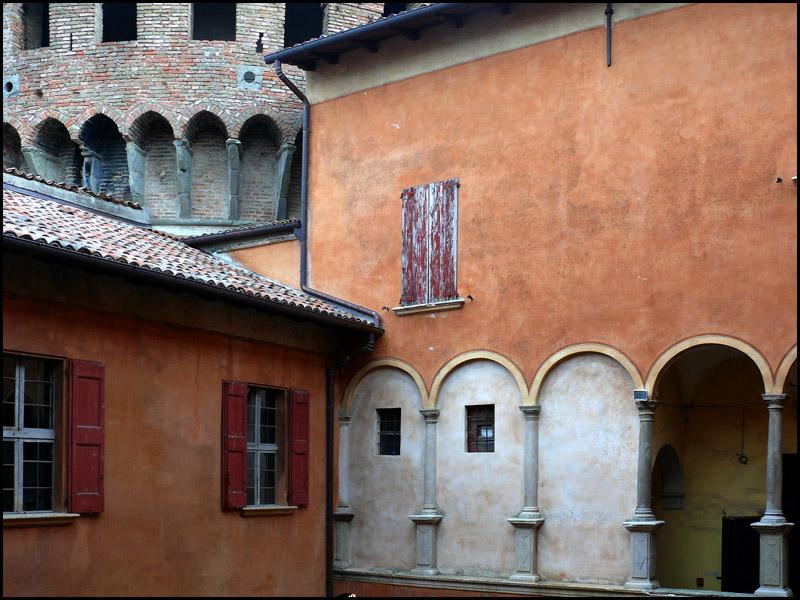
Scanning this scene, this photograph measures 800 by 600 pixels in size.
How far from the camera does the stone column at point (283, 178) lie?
21.0m

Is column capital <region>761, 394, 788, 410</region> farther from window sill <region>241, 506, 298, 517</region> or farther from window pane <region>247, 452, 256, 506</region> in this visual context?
window pane <region>247, 452, 256, 506</region>

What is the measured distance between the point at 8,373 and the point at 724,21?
8853mm

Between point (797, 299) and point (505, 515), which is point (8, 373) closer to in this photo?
point (505, 515)

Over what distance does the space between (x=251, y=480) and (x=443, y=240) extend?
160 inches

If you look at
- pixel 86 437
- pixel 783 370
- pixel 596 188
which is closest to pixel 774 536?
pixel 783 370

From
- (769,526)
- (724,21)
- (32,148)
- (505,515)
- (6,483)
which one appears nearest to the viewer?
(6,483)

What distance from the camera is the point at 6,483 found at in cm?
1192

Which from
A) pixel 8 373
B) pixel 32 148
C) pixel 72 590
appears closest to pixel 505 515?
pixel 72 590

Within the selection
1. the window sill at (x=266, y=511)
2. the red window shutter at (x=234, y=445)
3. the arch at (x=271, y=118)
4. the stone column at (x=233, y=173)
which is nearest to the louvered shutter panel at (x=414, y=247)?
the red window shutter at (x=234, y=445)

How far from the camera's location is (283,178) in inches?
829

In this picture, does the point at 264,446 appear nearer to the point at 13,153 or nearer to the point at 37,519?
the point at 37,519

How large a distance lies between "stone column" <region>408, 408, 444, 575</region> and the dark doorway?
3611mm

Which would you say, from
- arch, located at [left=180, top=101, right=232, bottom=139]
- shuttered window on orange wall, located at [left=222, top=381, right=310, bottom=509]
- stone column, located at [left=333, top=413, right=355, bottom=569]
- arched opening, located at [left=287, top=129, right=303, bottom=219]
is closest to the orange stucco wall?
stone column, located at [left=333, top=413, right=355, bottom=569]

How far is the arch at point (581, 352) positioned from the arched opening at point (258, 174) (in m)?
8.01
